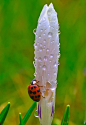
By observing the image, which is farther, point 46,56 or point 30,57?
point 30,57

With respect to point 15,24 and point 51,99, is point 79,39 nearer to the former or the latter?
point 15,24

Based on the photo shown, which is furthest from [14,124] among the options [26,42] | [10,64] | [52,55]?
[52,55]

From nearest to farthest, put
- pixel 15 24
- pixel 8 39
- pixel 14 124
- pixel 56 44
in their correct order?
1. pixel 56 44
2. pixel 14 124
3. pixel 8 39
4. pixel 15 24

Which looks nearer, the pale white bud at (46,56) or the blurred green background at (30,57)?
the pale white bud at (46,56)

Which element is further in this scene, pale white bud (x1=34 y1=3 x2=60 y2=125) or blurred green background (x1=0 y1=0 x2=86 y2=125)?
blurred green background (x1=0 y1=0 x2=86 y2=125)
